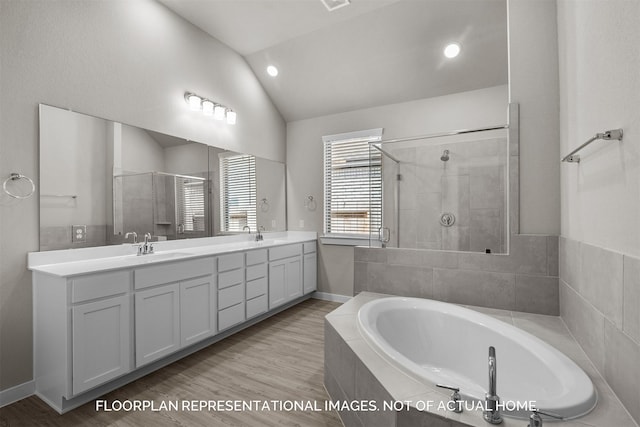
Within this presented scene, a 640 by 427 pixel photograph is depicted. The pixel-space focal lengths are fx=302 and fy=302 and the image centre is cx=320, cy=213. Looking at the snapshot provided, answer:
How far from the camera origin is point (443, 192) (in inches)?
109

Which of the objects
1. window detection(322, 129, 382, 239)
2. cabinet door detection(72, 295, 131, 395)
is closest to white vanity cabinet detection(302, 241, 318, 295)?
window detection(322, 129, 382, 239)

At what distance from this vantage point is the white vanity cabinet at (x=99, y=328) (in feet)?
5.85

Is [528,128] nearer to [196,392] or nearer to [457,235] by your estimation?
[457,235]

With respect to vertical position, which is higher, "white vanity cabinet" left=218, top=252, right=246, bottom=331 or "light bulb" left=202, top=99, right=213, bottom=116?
"light bulb" left=202, top=99, right=213, bottom=116

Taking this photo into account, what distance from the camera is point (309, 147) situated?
171 inches

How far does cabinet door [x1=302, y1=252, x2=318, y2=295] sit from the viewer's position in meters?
3.99

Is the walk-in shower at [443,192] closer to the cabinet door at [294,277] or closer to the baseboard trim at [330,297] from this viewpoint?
the cabinet door at [294,277]

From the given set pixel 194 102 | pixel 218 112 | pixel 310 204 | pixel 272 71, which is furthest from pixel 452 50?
pixel 194 102

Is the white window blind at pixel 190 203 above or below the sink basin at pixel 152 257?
above

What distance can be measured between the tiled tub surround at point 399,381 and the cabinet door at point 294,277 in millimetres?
1510

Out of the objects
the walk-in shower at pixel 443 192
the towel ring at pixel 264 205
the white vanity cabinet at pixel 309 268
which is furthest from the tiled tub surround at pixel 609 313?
the towel ring at pixel 264 205

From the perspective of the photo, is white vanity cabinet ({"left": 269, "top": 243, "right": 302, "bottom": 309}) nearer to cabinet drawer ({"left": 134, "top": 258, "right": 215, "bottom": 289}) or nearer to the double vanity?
the double vanity

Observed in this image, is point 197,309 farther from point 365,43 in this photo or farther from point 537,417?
point 365,43

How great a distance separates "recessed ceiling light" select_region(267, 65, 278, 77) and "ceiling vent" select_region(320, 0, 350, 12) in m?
1.15
